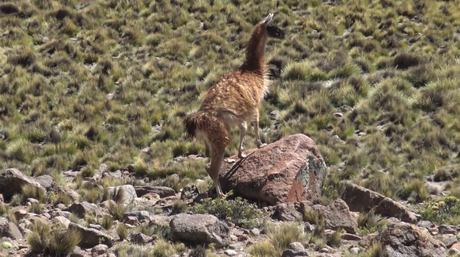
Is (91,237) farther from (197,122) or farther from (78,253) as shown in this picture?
(197,122)

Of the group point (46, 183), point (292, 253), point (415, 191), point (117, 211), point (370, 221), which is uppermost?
point (292, 253)

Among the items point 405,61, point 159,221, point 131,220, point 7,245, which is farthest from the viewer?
point 405,61

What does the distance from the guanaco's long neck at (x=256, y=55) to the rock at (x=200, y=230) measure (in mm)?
4355

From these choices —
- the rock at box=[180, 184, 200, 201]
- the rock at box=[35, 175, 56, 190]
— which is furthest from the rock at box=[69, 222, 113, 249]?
the rock at box=[35, 175, 56, 190]

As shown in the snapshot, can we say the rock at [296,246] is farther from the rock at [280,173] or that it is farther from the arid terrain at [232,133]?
the rock at [280,173]

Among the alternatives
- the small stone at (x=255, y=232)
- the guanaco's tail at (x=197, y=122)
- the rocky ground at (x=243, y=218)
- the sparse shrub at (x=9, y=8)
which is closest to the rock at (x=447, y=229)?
the rocky ground at (x=243, y=218)

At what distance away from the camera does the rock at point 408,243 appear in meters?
7.99

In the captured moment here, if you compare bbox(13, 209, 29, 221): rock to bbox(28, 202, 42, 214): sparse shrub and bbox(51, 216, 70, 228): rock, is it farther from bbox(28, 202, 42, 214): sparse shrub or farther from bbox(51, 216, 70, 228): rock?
bbox(51, 216, 70, 228): rock

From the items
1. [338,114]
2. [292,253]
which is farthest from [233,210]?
[338,114]

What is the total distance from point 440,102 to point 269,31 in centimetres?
775

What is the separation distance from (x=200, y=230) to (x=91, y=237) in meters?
1.30

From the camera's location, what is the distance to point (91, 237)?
836 centimetres

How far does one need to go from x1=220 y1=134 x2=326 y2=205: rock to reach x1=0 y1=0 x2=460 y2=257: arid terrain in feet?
0.12

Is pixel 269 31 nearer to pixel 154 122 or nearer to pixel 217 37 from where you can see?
pixel 154 122
